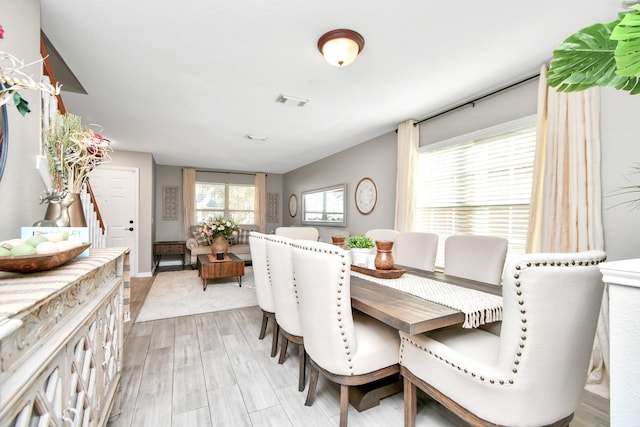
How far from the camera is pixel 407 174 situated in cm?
349

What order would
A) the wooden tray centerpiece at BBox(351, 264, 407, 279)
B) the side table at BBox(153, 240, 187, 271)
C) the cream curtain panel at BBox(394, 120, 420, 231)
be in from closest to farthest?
the wooden tray centerpiece at BBox(351, 264, 407, 279)
the cream curtain panel at BBox(394, 120, 420, 231)
the side table at BBox(153, 240, 187, 271)

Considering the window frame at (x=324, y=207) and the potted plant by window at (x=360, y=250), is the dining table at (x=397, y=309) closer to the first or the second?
the potted plant by window at (x=360, y=250)

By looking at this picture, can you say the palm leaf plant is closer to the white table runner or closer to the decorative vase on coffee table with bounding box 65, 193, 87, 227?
the white table runner

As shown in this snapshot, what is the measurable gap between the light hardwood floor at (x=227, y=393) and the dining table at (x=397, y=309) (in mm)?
83

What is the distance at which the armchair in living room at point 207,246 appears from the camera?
605 centimetres

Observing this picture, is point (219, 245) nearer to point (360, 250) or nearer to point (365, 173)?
point (365, 173)

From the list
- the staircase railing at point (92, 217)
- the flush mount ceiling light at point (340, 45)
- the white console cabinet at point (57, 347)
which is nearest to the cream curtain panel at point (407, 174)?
the flush mount ceiling light at point (340, 45)

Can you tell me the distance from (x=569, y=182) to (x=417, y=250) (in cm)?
123

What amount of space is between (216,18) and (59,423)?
→ 2.03 meters

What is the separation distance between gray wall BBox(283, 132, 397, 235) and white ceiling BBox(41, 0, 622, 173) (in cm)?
59

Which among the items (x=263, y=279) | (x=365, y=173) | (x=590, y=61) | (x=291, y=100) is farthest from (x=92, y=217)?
(x=365, y=173)

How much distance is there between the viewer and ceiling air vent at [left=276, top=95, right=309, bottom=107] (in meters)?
2.80

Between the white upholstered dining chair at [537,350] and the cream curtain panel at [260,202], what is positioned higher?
the cream curtain panel at [260,202]

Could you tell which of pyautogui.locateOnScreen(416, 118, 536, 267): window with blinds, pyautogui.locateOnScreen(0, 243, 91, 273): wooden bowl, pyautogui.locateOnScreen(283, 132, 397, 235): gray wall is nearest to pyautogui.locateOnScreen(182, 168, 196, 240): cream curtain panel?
pyautogui.locateOnScreen(283, 132, 397, 235): gray wall
